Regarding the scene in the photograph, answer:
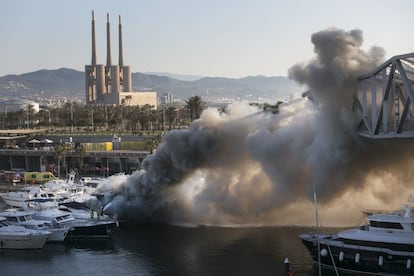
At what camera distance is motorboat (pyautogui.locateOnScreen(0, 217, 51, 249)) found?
58.8m

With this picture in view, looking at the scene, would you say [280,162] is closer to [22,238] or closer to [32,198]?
[22,238]

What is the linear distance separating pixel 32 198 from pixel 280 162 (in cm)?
2942

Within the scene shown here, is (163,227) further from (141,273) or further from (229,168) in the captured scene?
(141,273)

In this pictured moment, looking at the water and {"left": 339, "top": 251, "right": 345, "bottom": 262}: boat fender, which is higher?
{"left": 339, "top": 251, "right": 345, "bottom": 262}: boat fender

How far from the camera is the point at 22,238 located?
5872cm

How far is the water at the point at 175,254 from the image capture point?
4909cm

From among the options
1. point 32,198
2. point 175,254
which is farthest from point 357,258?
point 32,198

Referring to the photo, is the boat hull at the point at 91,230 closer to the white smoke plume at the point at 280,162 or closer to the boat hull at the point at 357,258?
the white smoke plume at the point at 280,162

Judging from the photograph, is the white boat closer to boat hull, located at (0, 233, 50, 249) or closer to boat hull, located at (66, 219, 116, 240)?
boat hull, located at (66, 219, 116, 240)

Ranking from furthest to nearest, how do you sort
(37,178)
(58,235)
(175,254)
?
1. (37,178)
2. (58,235)
3. (175,254)

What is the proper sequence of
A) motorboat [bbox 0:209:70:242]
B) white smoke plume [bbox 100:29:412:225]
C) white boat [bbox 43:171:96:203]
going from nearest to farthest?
1. white smoke plume [bbox 100:29:412:225]
2. motorboat [bbox 0:209:70:242]
3. white boat [bbox 43:171:96:203]

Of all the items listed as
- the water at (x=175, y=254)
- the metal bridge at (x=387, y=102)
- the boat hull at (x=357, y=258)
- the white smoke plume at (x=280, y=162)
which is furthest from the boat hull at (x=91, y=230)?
the metal bridge at (x=387, y=102)

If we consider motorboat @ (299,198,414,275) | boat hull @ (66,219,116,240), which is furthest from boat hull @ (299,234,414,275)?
boat hull @ (66,219,116,240)

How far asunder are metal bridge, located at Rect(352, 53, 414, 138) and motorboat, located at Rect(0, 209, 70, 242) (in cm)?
2630
